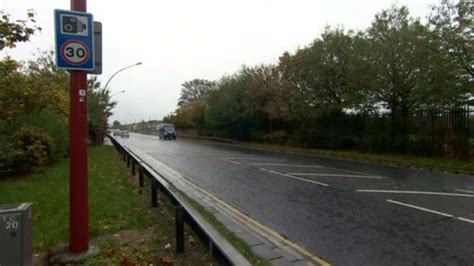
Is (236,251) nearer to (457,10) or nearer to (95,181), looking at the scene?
(95,181)

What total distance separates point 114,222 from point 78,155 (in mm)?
2094

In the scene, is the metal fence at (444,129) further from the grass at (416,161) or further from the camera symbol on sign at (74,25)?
the camera symbol on sign at (74,25)

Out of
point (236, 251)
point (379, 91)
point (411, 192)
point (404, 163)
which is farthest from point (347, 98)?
point (236, 251)

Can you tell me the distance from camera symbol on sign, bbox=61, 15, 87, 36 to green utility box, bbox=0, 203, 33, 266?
2.27m

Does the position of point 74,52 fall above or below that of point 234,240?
above

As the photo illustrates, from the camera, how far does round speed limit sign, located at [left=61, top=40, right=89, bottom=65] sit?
493cm

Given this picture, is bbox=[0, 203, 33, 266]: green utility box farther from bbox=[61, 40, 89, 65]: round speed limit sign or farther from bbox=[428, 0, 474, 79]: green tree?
bbox=[428, 0, 474, 79]: green tree

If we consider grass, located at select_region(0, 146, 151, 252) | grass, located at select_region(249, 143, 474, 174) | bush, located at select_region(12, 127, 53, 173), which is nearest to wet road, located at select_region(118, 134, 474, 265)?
grass, located at select_region(249, 143, 474, 174)

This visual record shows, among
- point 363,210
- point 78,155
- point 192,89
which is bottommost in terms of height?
point 363,210

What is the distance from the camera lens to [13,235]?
360cm

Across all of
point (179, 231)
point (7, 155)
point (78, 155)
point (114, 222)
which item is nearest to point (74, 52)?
point (78, 155)

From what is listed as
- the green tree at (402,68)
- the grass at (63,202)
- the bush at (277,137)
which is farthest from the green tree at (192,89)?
the grass at (63,202)

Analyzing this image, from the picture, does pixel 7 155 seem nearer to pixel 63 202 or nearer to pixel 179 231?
pixel 63 202

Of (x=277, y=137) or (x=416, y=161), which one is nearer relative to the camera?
(x=416, y=161)
